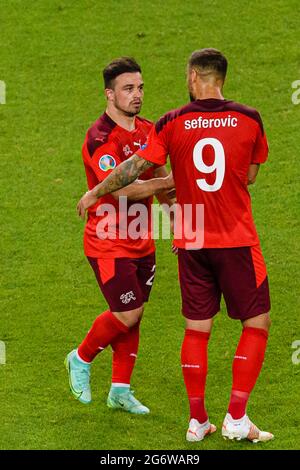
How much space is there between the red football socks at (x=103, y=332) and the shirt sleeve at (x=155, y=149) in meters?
1.33

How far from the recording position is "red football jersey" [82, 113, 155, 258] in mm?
8766

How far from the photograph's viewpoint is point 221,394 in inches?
362

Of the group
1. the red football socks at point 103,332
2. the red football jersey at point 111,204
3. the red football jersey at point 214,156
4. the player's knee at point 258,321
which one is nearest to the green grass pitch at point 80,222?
the red football socks at point 103,332

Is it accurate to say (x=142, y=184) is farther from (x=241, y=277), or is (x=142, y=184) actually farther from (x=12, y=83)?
(x=12, y=83)

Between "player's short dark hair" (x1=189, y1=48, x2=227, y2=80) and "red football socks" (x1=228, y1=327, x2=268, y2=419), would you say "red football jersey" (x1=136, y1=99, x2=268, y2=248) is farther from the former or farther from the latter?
"red football socks" (x1=228, y1=327, x2=268, y2=419)

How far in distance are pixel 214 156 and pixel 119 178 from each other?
0.71 metres

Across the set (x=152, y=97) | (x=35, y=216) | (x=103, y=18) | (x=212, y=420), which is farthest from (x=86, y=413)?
(x=103, y=18)

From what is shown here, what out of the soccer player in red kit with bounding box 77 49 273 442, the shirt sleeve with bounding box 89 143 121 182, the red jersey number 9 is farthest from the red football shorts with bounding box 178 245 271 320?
the shirt sleeve with bounding box 89 143 121 182

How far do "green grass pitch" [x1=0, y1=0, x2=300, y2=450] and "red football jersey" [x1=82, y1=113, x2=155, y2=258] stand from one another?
46.3 inches

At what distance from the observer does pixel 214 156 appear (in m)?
8.07

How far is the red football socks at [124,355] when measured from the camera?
29.9ft

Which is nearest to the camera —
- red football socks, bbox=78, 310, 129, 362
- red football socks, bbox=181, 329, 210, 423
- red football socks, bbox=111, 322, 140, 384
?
red football socks, bbox=181, 329, 210, 423

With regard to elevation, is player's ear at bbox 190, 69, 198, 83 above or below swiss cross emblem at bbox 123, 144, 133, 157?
above

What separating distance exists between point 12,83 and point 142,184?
268 inches
